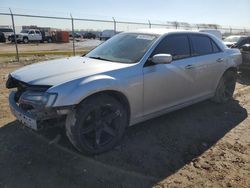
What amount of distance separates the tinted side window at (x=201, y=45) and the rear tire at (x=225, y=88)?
2.80 feet

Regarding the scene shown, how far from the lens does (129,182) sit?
326 centimetres

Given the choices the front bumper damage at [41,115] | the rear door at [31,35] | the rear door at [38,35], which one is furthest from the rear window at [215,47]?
the rear door at [38,35]

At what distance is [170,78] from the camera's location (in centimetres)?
461

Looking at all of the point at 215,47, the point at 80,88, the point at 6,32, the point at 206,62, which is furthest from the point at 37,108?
the point at 6,32

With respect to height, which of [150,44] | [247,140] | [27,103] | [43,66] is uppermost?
[150,44]

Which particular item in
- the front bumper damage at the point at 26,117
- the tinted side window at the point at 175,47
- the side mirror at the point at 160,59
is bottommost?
the front bumper damage at the point at 26,117

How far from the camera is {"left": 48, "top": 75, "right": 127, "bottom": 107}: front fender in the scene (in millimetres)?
3328

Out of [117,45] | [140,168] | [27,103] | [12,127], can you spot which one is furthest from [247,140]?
[12,127]

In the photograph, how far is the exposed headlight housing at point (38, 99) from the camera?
330cm

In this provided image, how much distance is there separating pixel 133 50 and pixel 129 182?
7.10 feet

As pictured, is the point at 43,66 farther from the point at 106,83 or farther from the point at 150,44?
the point at 150,44

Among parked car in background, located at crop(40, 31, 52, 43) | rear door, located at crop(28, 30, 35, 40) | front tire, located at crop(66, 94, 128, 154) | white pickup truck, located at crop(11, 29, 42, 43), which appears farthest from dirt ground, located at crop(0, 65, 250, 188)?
parked car in background, located at crop(40, 31, 52, 43)

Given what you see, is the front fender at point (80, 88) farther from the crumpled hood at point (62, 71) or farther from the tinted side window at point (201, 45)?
the tinted side window at point (201, 45)

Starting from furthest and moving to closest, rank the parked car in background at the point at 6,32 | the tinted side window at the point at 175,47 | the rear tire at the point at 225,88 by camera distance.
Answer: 1. the parked car in background at the point at 6,32
2. the rear tire at the point at 225,88
3. the tinted side window at the point at 175,47
